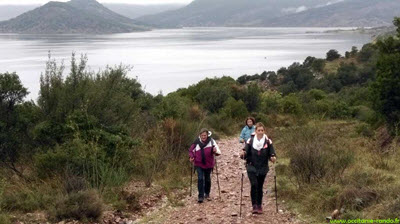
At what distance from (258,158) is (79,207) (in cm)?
278

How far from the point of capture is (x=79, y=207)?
6.67m

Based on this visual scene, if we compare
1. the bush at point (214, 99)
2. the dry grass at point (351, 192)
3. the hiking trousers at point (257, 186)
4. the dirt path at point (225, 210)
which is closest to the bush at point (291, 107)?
the bush at point (214, 99)

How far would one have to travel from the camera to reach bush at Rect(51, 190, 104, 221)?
21.8ft

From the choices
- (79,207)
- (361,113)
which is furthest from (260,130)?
(361,113)

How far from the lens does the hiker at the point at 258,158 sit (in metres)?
6.86

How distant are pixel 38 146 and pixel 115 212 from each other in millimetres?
3377

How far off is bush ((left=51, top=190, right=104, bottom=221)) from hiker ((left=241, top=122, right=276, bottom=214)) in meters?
2.36

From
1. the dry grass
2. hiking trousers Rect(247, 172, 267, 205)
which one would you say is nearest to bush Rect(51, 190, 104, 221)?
hiking trousers Rect(247, 172, 267, 205)

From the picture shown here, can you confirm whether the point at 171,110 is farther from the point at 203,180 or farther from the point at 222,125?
the point at 203,180

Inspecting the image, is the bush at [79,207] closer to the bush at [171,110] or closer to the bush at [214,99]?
the bush at [171,110]

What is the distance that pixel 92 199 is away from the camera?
681 centimetres

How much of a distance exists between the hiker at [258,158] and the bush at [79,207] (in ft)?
7.74

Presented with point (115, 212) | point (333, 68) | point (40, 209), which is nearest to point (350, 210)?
point (115, 212)

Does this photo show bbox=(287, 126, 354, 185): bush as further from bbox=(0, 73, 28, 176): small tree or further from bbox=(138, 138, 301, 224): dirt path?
bbox=(0, 73, 28, 176): small tree
